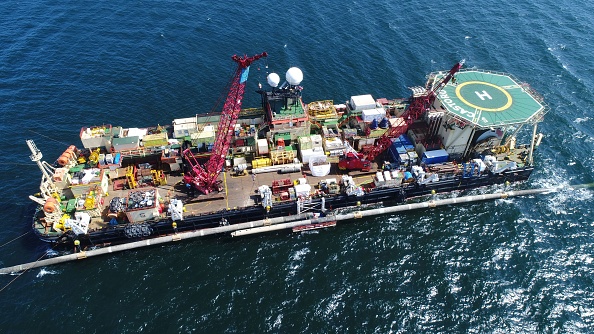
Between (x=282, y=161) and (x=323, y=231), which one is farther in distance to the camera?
(x=282, y=161)

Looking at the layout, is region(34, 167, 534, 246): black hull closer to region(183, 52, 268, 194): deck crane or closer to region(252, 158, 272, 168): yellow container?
region(183, 52, 268, 194): deck crane

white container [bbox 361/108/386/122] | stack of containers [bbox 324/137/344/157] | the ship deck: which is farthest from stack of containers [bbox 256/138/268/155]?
white container [bbox 361/108/386/122]

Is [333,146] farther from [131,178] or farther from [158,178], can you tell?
[131,178]

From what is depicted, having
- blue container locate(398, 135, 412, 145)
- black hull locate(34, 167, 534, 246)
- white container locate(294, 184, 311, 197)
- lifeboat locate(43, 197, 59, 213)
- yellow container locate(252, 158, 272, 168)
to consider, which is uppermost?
lifeboat locate(43, 197, 59, 213)

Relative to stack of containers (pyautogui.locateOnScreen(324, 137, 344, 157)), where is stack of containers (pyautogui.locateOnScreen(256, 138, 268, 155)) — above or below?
above

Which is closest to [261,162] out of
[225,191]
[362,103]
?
[225,191]

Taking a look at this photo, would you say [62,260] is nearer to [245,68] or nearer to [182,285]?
[182,285]

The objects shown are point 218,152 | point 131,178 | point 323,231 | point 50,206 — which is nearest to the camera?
point 50,206
